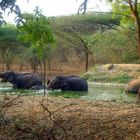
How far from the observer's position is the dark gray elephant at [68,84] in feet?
67.6

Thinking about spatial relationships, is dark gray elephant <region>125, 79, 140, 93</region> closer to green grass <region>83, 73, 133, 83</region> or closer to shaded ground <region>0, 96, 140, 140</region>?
green grass <region>83, 73, 133, 83</region>

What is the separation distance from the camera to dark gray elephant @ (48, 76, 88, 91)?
Result: 20.6 m

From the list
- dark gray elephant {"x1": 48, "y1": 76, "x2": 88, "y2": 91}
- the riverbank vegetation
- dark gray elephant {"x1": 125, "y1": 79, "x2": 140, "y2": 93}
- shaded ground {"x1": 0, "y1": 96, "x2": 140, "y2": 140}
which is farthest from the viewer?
dark gray elephant {"x1": 48, "y1": 76, "x2": 88, "y2": 91}

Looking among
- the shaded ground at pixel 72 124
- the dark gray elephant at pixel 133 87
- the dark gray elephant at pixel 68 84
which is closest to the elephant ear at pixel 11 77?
the dark gray elephant at pixel 68 84

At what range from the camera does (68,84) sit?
2134 cm

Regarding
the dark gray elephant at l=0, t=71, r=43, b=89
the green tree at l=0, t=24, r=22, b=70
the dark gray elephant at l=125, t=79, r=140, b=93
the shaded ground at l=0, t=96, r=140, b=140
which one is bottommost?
the dark gray elephant at l=125, t=79, r=140, b=93

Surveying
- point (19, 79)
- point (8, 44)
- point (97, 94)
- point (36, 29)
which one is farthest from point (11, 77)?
point (8, 44)

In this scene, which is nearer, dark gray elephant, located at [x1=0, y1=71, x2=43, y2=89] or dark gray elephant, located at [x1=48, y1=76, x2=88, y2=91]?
dark gray elephant, located at [x1=48, y1=76, x2=88, y2=91]

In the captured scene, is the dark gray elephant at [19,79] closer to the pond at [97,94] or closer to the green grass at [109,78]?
the pond at [97,94]

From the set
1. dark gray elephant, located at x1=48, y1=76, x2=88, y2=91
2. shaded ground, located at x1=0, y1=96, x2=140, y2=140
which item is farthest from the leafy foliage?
dark gray elephant, located at x1=48, y1=76, x2=88, y2=91

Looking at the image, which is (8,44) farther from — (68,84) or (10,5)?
(10,5)

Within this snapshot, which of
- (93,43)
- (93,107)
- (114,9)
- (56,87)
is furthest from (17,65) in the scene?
(93,107)

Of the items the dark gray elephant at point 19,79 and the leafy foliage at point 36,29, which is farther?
the dark gray elephant at point 19,79

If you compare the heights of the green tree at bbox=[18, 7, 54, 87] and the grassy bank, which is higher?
the green tree at bbox=[18, 7, 54, 87]
